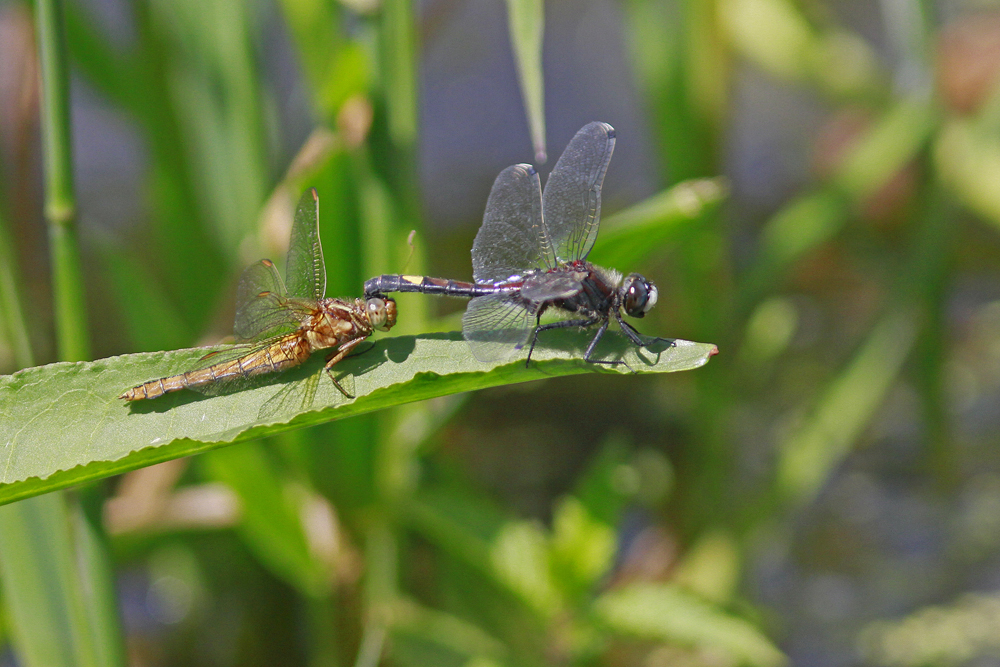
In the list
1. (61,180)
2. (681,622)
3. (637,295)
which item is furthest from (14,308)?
(681,622)

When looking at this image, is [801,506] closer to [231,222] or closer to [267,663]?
[267,663]

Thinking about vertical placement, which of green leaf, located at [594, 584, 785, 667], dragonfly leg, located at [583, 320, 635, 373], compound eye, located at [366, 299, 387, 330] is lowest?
green leaf, located at [594, 584, 785, 667]

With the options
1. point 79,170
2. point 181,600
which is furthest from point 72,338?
point 79,170

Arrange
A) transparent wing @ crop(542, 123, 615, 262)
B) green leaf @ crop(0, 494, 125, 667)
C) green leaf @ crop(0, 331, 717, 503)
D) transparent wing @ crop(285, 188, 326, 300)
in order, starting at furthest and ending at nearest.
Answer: transparent wing @ crop(542, 123, 615, 262) → transparent wing @ crop(285, 188, 326, 300) → green leaf @ crop(0, 494, 125, 667) → green leaf @ crop(0, 331, 717, 503)

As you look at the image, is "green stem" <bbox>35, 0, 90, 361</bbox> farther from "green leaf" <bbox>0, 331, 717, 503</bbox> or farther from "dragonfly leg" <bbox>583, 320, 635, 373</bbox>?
"dragonfly leg" <bbox>583, 320, 635, 373</bbox>

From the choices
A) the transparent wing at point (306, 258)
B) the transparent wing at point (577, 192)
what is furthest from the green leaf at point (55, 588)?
the transparent wing at point (577, 192)

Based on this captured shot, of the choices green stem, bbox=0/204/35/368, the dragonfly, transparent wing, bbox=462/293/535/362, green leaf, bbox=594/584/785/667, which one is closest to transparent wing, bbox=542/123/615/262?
transparent wing, bbox=462/293/535/362

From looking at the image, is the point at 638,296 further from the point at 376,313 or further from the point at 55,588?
the point at 55,588
